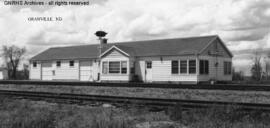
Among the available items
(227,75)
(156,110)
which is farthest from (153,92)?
(227,75)

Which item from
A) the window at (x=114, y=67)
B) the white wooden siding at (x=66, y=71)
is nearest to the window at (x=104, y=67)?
the window at (x=114, y=67)

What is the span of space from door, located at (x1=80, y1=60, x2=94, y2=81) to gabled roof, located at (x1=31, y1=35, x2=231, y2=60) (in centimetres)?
72

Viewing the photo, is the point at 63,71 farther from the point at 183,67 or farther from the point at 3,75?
the point at 3,75

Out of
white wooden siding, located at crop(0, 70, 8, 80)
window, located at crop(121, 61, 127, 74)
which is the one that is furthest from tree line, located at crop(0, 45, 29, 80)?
window, located at crop(121, 61, 127, 74)

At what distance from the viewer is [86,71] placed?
3406cm

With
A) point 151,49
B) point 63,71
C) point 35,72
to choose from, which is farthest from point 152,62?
point 35,72

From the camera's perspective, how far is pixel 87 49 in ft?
125

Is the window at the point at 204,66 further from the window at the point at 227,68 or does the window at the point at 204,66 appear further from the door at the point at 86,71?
the door at the point at 86,71

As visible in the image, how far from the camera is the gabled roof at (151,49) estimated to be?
28266mm

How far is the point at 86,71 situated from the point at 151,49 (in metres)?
8.18

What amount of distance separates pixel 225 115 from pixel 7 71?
163 ft

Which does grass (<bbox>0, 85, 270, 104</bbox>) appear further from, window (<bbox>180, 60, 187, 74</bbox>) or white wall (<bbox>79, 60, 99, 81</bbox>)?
white wall (<bbox>79, 60, 99, 81</bbox>)

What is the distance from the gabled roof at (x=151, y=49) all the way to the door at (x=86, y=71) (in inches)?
28.3

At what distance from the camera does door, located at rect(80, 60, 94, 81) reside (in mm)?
33688
